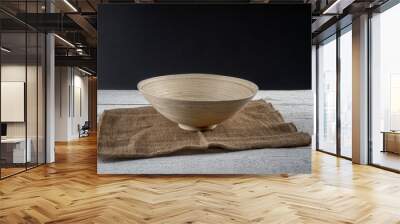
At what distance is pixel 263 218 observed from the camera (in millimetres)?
3400

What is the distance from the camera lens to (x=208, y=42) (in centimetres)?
540

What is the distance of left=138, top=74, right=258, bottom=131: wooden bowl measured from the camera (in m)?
4.61

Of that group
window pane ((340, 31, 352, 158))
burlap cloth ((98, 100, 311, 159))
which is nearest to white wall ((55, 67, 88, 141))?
burlap cloth ((98, 100, 311, 159))

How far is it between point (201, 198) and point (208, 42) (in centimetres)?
232

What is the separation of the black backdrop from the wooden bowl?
0.20m

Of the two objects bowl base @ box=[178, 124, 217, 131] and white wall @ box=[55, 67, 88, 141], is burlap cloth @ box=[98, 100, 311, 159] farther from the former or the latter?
white wall @ box=[55, 67, 88, 141]

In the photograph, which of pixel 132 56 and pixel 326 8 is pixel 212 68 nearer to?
pixel 132 56

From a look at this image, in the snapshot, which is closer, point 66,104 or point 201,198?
point 201,198

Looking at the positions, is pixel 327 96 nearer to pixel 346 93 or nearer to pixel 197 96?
pixel 346 93

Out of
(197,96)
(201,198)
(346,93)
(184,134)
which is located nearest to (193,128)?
(184,134)

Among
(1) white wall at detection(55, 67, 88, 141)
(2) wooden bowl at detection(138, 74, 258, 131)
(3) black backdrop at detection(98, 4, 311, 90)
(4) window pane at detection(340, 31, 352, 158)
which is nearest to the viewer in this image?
(2) wooden bowl at detection(138, 74, 258, 131)

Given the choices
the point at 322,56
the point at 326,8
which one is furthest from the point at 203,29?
the point at 322,56

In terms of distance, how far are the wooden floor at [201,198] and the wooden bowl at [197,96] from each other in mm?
881

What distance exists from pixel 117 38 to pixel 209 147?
2.05m
